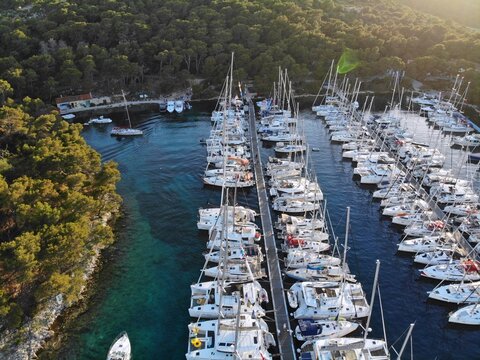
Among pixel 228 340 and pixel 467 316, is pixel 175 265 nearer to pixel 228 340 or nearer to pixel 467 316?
pixel 228 340

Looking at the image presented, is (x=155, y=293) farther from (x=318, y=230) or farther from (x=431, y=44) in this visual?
(x=431, y=44)

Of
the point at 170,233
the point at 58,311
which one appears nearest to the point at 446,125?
the point at 170,233

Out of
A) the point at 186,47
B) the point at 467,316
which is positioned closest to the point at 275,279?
the point at 467,316

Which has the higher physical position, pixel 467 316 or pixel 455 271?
pixel 455 271

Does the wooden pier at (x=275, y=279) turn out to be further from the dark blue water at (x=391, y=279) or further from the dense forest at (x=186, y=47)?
the dense forest at (x=186, y=47)

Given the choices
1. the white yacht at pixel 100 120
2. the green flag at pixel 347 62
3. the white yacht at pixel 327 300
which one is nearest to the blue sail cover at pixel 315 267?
the white yacht at pixel 327 300
